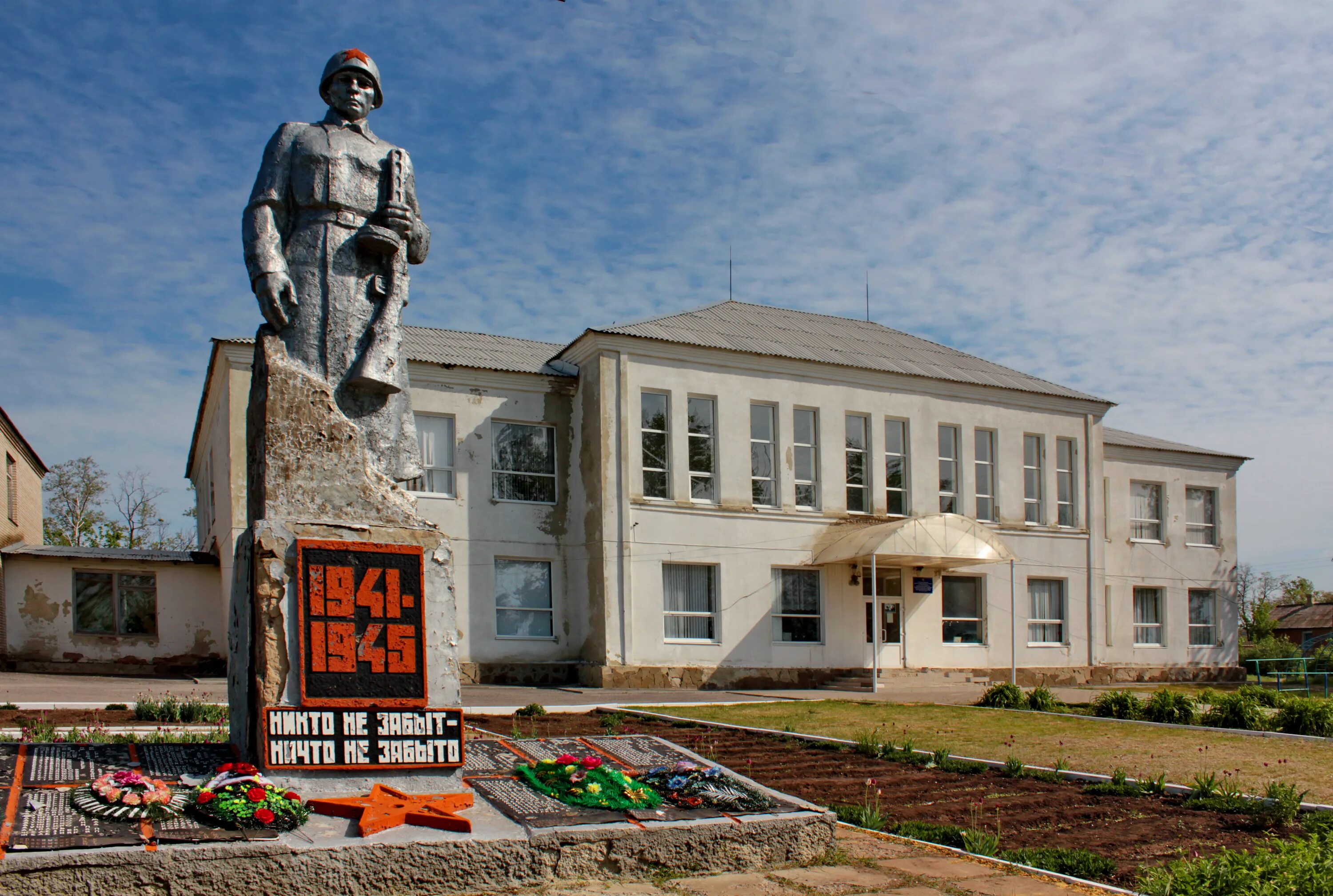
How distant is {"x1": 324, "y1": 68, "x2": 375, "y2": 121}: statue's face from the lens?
7648 millimetres

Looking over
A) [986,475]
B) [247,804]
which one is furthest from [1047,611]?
[247,804]

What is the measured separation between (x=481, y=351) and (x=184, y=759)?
19.2 m

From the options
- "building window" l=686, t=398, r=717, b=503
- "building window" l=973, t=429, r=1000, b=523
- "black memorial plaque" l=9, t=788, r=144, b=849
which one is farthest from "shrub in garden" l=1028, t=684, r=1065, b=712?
"black memorial plaque" l=9, t=788, r=144, b=849

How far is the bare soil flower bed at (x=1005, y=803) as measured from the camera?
652cm

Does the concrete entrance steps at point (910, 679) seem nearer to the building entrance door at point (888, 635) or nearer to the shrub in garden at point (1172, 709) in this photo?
the building entrance door at point (888, 635)

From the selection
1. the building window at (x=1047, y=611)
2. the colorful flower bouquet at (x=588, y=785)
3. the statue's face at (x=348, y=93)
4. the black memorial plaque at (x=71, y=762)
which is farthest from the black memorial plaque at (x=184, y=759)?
the building window at (x=1047, y=611)

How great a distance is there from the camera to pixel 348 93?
7656mm

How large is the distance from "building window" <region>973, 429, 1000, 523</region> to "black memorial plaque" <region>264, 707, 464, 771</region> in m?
22.8

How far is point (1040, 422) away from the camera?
28469mm

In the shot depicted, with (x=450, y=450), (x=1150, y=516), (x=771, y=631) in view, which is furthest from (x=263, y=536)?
(x=1150, y=516)

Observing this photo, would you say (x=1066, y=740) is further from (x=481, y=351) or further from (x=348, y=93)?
(x=481, y=351)

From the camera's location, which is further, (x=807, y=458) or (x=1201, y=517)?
(x=1201, y=517)

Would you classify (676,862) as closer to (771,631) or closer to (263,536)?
(263,536)

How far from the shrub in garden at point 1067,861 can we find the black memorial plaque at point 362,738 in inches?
125
